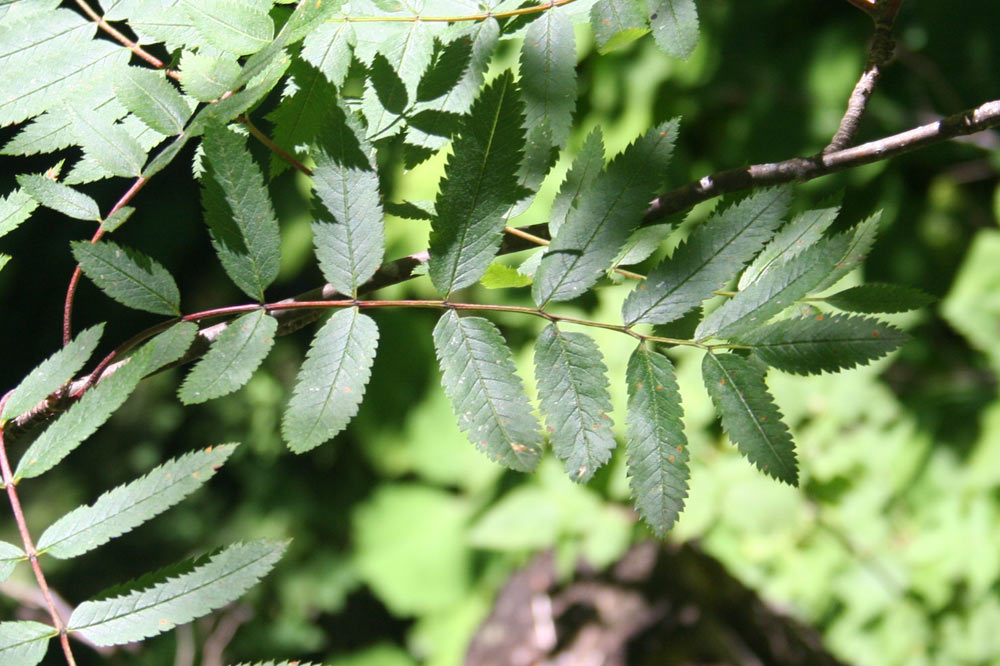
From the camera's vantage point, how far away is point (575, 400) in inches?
31.1

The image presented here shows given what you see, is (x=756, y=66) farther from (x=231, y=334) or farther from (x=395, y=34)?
(x=231, y=334)

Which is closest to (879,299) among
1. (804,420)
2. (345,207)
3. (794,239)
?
(794,239)

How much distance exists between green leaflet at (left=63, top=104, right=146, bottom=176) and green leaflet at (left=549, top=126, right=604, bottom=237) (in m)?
0.43

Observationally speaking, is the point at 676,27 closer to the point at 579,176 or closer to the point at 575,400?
the point at 579,176

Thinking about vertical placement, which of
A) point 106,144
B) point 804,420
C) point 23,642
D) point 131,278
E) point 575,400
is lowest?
point 804,420

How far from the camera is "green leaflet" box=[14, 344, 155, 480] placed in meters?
0.76

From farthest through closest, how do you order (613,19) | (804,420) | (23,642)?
(804,420) → (613,19) → (23,642)

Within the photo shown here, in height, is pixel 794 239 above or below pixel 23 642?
above

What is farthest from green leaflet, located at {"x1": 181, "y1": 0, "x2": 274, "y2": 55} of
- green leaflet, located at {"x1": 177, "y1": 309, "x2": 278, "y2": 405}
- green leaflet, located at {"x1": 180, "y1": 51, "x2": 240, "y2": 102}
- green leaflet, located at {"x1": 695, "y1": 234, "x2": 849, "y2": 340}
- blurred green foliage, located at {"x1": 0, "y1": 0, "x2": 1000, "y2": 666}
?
blurred green foliage, located at {"x1": 0, "y1": 0, "x2": 1000, "y2": 666}

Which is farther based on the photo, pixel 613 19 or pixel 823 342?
pixel 613 19

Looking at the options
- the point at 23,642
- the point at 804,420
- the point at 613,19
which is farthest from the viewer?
the point at 804,420

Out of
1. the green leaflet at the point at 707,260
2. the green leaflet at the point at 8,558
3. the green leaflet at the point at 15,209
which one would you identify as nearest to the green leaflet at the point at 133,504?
the green leaflet at the point at 8,558

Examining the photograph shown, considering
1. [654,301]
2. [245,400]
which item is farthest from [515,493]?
[654,301]

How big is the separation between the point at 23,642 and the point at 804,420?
2.01 m
